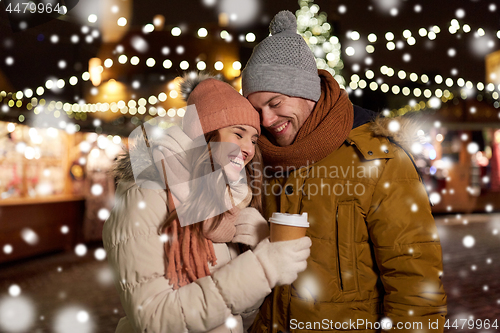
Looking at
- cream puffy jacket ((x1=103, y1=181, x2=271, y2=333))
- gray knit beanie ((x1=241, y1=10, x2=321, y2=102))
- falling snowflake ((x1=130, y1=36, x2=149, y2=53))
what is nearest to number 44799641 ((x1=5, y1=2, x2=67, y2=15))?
falling snowflake ((x1=130, y1=36, x2=149, y2=53))

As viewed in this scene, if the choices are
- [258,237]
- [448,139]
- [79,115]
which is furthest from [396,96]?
[258,237]

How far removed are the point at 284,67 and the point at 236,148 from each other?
54 cm

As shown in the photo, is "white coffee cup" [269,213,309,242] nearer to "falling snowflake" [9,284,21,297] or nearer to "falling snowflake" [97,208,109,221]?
"falling snowflake" [9,284,21,297]

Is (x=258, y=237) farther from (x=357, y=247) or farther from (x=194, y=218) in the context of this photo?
(x=357, y=247)

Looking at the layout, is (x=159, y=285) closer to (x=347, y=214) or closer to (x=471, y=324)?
(x=347, y=214)

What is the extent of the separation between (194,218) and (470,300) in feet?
15.8

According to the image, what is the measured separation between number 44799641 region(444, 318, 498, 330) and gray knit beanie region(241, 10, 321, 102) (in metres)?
3.64

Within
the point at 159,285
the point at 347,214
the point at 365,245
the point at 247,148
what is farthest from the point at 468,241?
the point at 159,285

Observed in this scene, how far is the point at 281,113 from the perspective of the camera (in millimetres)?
1818

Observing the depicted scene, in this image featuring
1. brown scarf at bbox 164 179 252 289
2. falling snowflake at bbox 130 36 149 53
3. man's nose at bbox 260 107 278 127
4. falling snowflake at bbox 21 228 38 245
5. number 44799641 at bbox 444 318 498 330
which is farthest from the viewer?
falling snowflake at bbox 21 228 38 245

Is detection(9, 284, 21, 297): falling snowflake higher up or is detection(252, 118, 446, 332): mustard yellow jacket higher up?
detection(252, 118, 446, 332): mustard yellow jacket

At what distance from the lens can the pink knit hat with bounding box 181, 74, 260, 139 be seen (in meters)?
1.62

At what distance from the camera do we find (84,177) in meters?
8.38

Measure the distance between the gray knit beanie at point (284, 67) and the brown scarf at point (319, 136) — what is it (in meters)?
0.10
